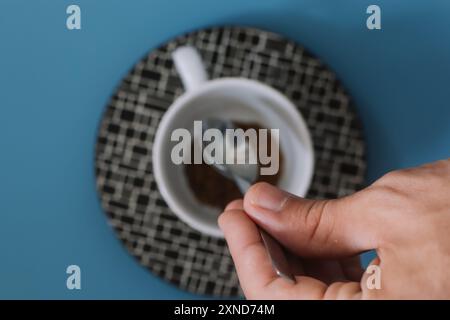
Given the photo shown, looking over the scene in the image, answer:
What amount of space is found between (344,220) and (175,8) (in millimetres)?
360

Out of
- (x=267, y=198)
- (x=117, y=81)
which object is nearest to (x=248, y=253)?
(x=267, y=198)

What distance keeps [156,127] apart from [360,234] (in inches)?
11.3

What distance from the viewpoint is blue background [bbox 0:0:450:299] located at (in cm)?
76

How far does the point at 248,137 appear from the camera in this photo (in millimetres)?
720

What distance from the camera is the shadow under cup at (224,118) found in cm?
64

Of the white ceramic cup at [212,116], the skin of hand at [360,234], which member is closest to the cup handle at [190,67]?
the white ceramic cup at [212,116]

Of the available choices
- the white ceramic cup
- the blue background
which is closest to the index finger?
the white ceramic cup

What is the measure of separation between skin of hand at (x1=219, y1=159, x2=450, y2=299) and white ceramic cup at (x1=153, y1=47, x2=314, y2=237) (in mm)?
85

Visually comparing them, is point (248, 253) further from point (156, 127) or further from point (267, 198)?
point (156, 127)

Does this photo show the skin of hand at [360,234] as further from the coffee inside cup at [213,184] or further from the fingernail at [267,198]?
the coffee inside cup at [213,184]

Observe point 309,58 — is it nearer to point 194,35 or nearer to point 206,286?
point 194,35

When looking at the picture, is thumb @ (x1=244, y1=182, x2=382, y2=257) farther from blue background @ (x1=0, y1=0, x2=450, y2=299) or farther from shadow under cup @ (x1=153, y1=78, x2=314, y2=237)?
blue background @ (x1=0, y1=0, x2=450, y2=299)

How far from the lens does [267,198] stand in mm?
555

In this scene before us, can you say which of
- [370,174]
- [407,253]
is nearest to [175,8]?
[370,174]
